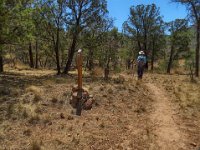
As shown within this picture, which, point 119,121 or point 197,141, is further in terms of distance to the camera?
point 119,121

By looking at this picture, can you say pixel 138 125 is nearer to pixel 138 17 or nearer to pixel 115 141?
pixel 115 141

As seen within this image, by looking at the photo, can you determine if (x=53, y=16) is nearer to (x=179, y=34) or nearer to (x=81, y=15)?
(x=81, y=15)

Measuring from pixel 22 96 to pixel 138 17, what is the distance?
3406cm

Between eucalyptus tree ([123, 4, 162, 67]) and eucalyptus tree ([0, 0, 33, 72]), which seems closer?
eucalyptus tree ([0, 0, 33, 72])

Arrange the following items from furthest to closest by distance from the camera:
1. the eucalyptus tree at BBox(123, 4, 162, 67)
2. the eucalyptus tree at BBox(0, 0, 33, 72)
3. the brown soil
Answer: the eucalyptus tree at BBox(123, 4, 162, 67) → the eucalyptus tree at BBox(0, 0, 33, 72) → the brown soil

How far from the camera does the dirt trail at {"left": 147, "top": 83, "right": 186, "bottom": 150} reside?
10.1 m

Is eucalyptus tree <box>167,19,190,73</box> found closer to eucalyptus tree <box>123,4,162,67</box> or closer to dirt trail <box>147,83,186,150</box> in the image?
eucalyptus tree <box>123,4,162,67</box>

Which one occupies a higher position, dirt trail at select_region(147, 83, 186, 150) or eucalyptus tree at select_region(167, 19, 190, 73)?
eucalyptus tree at select_region(167, 19, 190, 73)

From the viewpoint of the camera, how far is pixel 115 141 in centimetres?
1028

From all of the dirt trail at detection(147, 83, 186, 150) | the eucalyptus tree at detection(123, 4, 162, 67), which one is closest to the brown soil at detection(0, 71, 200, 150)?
the dirt trail at detection(147, 83, 186, 150)

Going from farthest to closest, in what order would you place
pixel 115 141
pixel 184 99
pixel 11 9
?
pixel 11 9 → pixel 184 99 → pixel 115 141

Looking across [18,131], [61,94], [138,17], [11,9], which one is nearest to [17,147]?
[18,131]

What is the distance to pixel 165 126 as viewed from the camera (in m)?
11.6

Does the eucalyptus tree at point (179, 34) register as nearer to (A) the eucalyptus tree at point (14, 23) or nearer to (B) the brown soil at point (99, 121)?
(A) the eucalyptus tree at point (14, 23)
